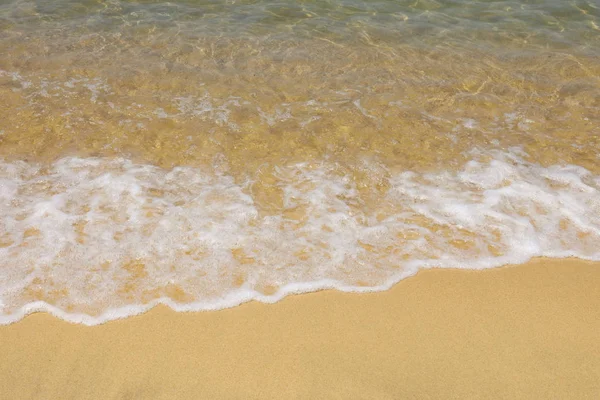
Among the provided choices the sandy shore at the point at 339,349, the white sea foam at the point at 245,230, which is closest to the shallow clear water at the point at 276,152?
the white sea foam at the point at 245,230

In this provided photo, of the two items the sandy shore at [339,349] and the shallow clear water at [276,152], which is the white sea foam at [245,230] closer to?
the shallow clear water at [276,152]

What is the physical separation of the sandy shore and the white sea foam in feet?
0.48

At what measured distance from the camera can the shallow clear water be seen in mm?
3148

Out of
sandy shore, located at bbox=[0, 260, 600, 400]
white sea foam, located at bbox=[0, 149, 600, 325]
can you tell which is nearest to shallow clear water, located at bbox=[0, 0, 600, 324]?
white sea foam, located at bbox=[0, 149, 600, 325]

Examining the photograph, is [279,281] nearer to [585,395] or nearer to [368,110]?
[585,395]

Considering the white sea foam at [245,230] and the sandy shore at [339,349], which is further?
the white sea foam at [245,230]

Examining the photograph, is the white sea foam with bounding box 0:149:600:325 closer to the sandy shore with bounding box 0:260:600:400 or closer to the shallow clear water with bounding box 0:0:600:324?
the shallow clear water with bounding box 0:0:600:324

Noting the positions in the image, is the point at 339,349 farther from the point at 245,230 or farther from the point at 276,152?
the point at 276,152

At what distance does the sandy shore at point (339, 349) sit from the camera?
96.6 inches

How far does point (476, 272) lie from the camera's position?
3.13 metres

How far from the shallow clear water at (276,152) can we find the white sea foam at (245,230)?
14 millimetres

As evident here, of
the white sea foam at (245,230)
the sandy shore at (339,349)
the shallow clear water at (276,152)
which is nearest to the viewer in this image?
the sandy shore at (339,349)

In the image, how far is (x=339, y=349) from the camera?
104 inches

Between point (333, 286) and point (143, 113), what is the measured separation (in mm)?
2729
